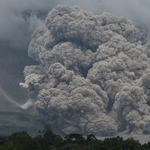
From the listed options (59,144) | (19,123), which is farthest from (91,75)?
(59,144)

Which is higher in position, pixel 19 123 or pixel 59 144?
pixel 19 123

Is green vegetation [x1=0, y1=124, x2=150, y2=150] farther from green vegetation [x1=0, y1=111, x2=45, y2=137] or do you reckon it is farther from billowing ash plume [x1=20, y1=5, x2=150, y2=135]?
green vegetation [x1=0, y1=111, x2=45, y2=137]

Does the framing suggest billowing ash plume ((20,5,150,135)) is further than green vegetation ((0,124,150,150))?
Yes

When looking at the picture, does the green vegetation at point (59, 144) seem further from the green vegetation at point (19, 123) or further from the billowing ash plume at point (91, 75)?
the green vegetation at point (19, 123)

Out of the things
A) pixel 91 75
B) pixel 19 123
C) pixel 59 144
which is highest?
pixel 91 75

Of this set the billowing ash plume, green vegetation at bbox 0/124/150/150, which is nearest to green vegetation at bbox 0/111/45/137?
the billowing ash plume

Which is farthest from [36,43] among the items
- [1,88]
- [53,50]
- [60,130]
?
[60,130]

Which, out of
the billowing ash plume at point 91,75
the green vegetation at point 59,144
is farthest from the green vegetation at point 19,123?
the green vegetation at point 59,144

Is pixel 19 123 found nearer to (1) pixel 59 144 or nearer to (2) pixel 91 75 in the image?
(2) pixel 91 75

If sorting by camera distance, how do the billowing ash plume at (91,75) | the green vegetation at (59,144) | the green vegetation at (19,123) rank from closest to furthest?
1. the green vegetation at (59,144)
2. the billowing ash plume at (91,75)
3. the green vegetation at (19,123)
